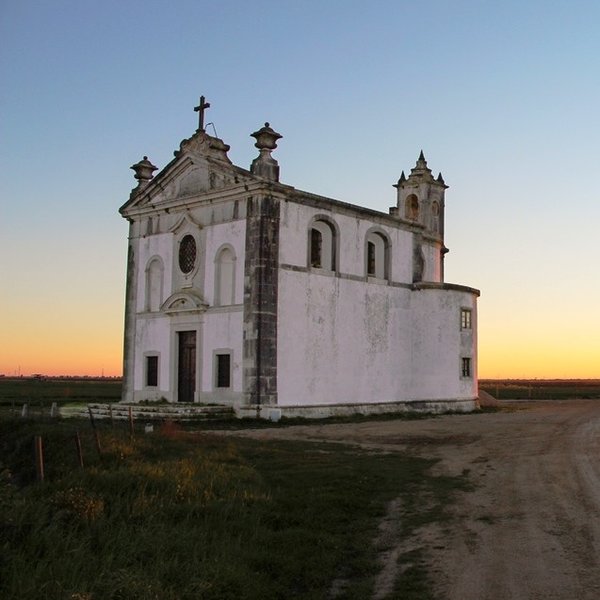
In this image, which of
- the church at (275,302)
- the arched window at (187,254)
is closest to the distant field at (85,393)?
the church at (275,302)

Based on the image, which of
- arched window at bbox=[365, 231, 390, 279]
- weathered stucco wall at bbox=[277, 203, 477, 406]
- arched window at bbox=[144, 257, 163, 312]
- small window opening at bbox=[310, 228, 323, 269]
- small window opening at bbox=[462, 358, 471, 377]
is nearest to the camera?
weathered stucco wall at bbox=[277, 203, 477, 406]

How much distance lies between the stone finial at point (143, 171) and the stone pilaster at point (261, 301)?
8.51 metres

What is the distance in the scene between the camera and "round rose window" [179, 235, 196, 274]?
108ft

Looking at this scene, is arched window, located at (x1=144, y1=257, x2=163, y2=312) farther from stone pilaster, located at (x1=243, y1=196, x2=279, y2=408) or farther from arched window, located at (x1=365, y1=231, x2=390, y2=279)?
arched window, located at (x1=365, y1=231, x2=390, y2=279)

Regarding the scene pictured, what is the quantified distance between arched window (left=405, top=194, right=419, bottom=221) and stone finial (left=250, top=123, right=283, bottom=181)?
12608 mm

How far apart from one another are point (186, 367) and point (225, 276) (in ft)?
14.1

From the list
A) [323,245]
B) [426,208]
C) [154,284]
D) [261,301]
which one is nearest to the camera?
[261,301]

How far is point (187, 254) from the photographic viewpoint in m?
33.1

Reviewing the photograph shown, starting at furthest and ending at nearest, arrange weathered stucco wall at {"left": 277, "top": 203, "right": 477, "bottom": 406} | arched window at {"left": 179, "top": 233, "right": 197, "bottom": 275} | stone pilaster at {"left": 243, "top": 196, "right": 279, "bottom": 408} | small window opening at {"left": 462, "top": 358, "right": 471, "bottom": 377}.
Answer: small window opening at {"left": 462, "top": 358, "right": 471, "bottom": 377}, arched window at {"left": 179, "top": 233, "right": 197, "bottom": 275}, weathered stucco wall at {"left": 277, "top": 203, "right": 477, "bottom": 406}, stone pilaster at {"left": 243, "top": 196, "right": 279, "bottom": 408}

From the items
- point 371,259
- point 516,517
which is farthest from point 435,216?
point 516,517

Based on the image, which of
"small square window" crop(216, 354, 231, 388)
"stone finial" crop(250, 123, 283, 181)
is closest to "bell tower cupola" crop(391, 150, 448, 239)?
"stone finial" crop(250, 123, 283, 181)

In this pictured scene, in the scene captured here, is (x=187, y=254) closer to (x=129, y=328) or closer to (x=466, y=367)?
(x=129, y=328)

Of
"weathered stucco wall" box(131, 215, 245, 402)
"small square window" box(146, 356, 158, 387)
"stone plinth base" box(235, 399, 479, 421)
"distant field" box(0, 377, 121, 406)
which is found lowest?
"distant field" box(0, 377, 121, 406)

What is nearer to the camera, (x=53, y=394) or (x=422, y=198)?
(x=422, y=198)
